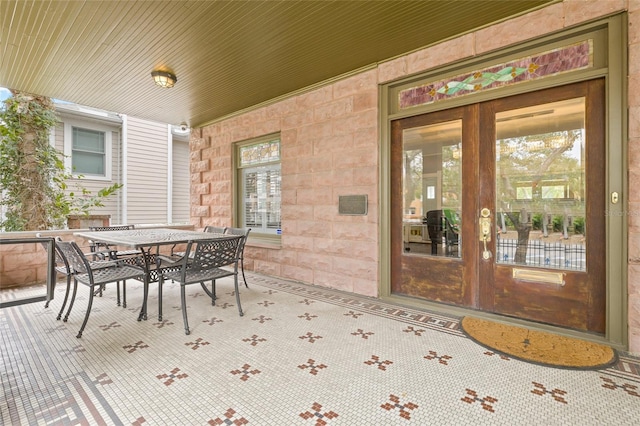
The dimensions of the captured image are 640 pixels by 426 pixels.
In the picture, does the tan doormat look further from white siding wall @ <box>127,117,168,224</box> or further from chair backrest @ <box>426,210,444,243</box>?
white siding wall @ <box>127,117,168,224</box>

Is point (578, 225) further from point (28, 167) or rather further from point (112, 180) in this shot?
point (112, 180)

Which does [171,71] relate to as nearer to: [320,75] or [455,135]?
[320,75]

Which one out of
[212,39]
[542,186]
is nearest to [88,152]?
[212,39]

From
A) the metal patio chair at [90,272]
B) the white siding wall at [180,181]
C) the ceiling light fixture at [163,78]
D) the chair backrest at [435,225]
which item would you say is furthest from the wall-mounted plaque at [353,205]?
the white siding wall at [180,181]

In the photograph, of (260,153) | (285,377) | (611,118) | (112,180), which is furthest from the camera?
(112,180)

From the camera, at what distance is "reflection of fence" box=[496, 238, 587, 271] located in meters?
2.45

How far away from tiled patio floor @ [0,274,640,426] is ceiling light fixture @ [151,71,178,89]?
2.77 m

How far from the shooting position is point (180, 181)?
326 inches

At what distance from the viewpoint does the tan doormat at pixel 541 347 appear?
206 centimetres

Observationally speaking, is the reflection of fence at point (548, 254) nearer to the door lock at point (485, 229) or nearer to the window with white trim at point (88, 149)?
the door lock at point (485, 229)

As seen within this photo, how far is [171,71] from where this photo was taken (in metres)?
3.69

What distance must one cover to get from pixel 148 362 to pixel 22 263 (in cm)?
344

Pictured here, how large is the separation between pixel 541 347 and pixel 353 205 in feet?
7.17

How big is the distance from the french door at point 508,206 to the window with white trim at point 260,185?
2078 mm
